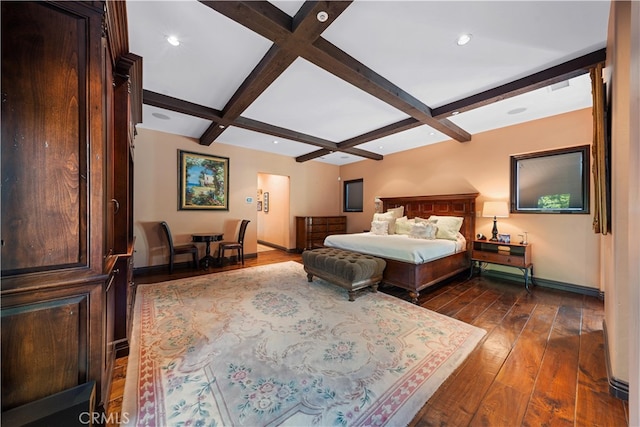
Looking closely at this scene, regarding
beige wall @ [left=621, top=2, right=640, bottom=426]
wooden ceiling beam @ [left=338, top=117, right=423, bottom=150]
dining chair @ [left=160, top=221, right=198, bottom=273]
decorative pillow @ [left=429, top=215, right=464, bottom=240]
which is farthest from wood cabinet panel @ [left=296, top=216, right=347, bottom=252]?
beige wall @ [left=621, top=2, right=640, bottom=426]

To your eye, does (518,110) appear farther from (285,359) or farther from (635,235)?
(285,359)

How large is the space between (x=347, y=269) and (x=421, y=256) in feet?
3.46

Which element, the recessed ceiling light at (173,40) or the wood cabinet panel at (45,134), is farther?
the recessed ceiling light at (173,40)

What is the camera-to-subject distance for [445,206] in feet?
15.8

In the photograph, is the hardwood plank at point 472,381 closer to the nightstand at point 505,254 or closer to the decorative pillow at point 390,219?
the nightstand at point 505,254

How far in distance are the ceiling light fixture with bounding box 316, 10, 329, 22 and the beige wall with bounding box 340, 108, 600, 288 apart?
403 centimetres

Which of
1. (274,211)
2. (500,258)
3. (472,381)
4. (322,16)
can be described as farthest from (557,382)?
(274,211)

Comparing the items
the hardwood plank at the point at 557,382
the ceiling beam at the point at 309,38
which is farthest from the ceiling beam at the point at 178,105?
the hardwood plank at the point at 557,382

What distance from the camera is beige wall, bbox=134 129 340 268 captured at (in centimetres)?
439

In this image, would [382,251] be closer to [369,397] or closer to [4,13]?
[369,397]

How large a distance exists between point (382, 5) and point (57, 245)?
99.2 inches

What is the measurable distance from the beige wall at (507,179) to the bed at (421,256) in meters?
0.25

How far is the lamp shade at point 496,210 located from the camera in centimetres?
382

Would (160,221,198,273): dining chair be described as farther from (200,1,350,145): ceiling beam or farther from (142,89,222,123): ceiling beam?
(200,1,350,145): ceiling beam
